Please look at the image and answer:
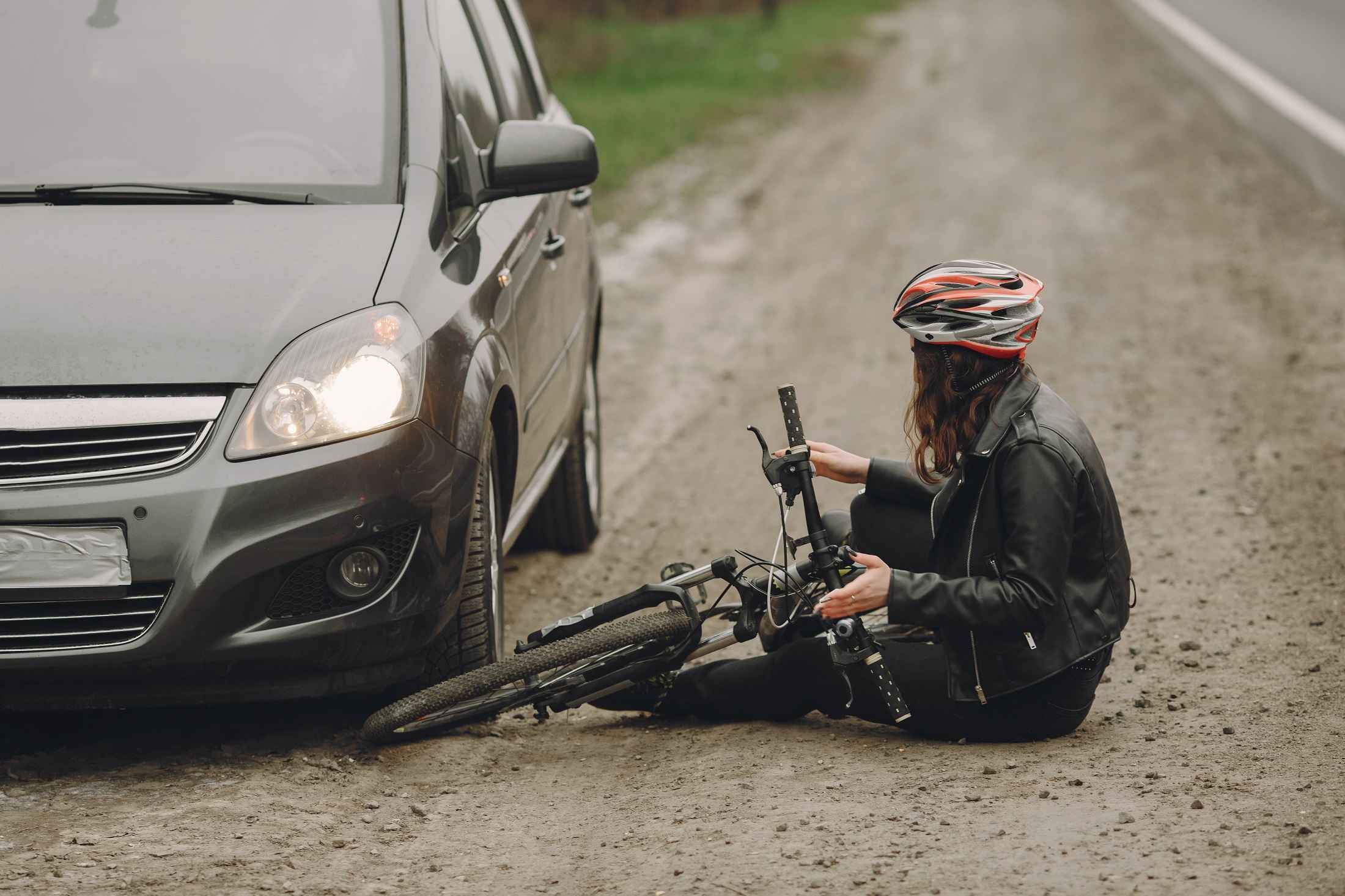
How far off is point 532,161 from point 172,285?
42.7 inches

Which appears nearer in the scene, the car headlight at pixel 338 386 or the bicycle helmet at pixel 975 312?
the car headlight at pixel 338 386

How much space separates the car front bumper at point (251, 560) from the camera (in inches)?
131

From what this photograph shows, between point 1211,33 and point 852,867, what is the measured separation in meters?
21.1

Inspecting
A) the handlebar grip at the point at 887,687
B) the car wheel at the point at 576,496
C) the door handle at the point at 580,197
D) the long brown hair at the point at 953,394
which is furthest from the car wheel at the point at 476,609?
the door handle at the point at 580,197

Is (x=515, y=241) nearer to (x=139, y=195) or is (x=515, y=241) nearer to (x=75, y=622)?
(x=139, y=195)

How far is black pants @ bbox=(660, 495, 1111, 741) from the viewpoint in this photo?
3.87 metres

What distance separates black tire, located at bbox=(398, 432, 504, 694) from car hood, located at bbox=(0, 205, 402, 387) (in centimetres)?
60

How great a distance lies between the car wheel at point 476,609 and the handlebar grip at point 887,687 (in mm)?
986

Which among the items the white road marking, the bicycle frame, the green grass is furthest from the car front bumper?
the white road marking

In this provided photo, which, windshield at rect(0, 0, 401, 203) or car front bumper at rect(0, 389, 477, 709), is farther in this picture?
windshield at rect(0, 0, 401, 203)

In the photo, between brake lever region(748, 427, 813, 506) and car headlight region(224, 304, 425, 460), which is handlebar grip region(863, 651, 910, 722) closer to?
brake lever region(748, 427, 813, 506)

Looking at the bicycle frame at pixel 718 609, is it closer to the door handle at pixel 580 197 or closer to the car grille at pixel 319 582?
the car grille at pixel 319 582

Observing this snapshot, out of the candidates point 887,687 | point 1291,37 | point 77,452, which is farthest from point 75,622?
point 1291,37

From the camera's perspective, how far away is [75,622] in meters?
3.41
